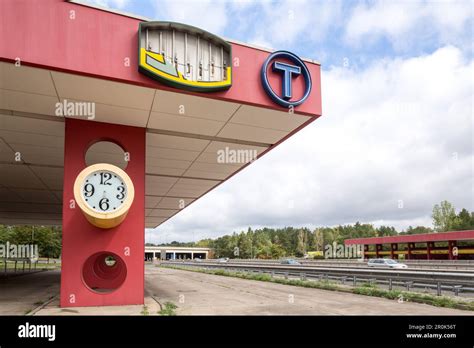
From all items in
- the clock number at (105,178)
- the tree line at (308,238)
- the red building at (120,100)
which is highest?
the red building at (120,100)

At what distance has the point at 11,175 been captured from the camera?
56.6 ft

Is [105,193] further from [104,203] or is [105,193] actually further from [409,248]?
[409,248]

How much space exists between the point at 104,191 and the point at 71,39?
3706 mm

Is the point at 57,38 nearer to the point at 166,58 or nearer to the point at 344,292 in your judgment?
the point at 166,58

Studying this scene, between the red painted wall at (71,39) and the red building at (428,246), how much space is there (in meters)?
49.4

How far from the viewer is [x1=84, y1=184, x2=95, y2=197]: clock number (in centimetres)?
967

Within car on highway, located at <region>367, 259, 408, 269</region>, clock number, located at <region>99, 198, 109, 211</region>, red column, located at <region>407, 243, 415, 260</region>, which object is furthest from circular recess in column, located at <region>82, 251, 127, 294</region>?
red column, located at <region>407, 243, 415, 260</region>

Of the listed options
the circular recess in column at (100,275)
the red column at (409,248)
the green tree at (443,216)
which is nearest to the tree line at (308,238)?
the green tree at (443,216)

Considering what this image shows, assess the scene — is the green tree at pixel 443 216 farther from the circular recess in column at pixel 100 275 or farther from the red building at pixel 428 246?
the circular recess in column at pixel 100 275

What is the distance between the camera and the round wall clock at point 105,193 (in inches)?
374

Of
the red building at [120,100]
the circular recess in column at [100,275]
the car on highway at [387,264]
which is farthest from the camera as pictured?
the car on highway at [387,264]
